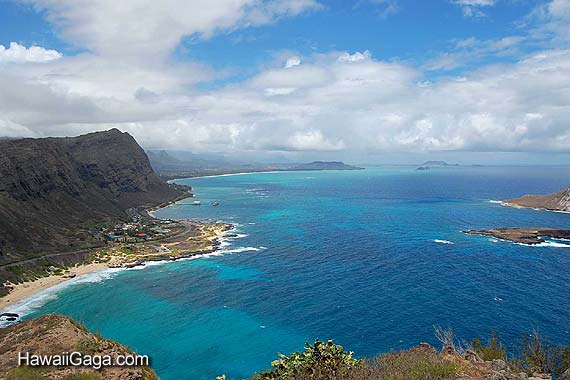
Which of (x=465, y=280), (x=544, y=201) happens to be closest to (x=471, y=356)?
(x=465, y=280)

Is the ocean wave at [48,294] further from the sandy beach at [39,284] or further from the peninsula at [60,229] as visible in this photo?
the peninsula at [60,229]

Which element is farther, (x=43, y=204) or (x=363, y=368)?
(x=43, y=204)

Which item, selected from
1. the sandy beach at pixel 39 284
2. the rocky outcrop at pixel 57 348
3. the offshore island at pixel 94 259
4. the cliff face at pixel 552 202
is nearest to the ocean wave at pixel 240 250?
the offshore island at pixel 94 259

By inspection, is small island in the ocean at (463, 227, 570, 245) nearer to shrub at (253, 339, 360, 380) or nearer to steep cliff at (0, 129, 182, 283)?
→ shrub at (253, 339, 360, 380)

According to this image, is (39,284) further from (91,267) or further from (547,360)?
(547,360)

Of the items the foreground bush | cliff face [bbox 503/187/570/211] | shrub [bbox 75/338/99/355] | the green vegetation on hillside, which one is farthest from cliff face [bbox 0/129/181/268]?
cliff face [bbox 503/187/570/211]

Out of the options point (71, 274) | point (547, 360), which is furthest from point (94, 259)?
point (547, 360)
